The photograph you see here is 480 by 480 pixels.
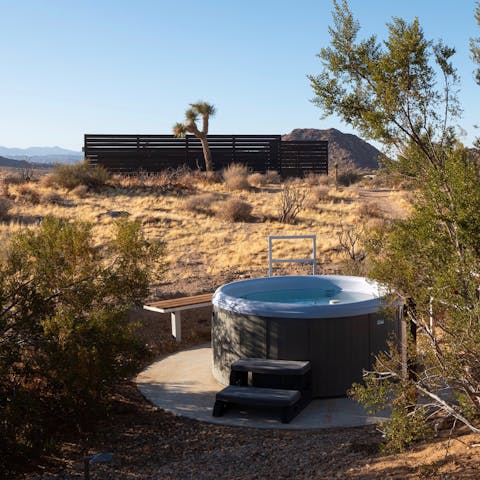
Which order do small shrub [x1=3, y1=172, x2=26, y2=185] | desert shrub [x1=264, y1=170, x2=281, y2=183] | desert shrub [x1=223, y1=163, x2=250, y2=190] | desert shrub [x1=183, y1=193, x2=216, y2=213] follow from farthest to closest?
desert shrub [x1=264, y1=170, x2=281, y2=183] → small shrub [x1=3, y1=172, x2=26, y2=185] → desert shrub [x1=223, y1=163, x2=250, y2=190] → desert shrub [x1=183, y1=193, x2=216, y2=213]

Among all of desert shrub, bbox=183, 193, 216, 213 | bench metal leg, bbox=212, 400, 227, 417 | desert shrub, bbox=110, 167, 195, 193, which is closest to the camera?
bench metal leg, bbox=212, 400, 227, 417

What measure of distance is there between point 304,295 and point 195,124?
24.1 metres

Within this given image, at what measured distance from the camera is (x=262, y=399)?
776 cm

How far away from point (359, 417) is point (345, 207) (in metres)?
19.8

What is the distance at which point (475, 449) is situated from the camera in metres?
5.66

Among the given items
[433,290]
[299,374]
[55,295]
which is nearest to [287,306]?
[299,374]

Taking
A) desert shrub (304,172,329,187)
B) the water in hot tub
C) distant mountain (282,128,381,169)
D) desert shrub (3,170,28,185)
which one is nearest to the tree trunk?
desert shrub (304,172,329,187)

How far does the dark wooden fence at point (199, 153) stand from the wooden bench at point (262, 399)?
91.2 ft

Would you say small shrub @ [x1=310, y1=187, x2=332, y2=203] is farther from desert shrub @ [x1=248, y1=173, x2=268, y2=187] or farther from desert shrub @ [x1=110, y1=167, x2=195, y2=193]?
desert shrub @ [x1=110, y1=167, x2=195, y2=193]

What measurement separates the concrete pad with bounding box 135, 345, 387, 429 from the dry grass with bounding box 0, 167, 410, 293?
478 cm

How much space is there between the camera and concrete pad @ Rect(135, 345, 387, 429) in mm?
7816

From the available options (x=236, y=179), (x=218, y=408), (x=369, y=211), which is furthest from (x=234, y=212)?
(x=218, y=408)

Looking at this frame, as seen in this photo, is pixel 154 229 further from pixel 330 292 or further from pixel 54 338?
pixel 54 338

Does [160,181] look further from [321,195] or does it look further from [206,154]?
[321,195]
